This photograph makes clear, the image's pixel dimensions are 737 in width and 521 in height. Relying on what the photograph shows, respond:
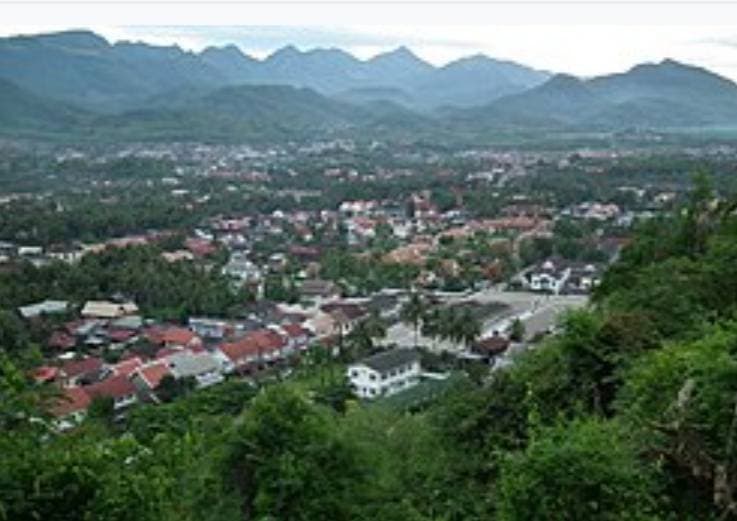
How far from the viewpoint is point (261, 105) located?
122 meters

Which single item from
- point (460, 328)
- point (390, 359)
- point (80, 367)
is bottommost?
point (80, 367)

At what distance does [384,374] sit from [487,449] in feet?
44.2

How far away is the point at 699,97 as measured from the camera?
16412 centimetres

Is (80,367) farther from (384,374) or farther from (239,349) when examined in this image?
(384,374)

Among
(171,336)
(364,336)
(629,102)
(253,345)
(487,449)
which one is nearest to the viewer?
(487,449)

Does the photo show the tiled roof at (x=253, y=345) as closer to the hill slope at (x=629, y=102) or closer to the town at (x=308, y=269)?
the town at (x=308, y=269)

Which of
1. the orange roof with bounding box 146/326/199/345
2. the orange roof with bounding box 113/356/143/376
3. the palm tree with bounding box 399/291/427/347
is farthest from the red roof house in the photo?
the palm tree with bounding box 399/291/427/347

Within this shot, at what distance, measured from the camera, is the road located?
26.1m

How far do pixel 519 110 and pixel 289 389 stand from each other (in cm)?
14064

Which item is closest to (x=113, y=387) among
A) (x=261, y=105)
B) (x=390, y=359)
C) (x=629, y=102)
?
(x=390, y=359)

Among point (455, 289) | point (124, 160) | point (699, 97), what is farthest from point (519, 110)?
point (455, 289)

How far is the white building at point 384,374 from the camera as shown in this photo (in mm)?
22031

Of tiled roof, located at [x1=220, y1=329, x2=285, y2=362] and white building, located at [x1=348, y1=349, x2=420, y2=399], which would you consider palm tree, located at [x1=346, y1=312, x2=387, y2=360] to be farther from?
tiled roof, located at [x1=220, y1=329, x2=285, y2=362]

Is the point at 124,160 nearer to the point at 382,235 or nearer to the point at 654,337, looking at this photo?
the point at 382,235
